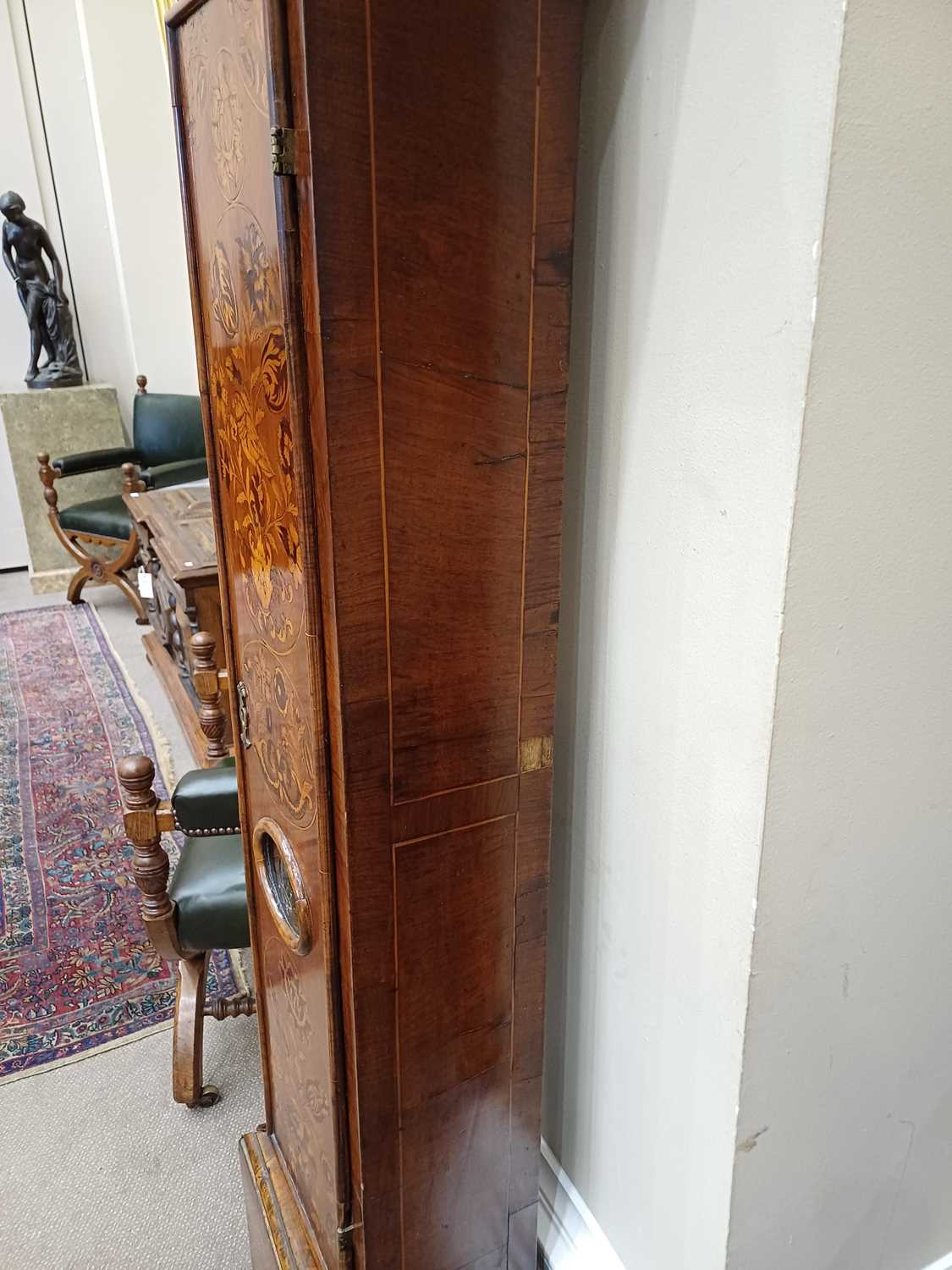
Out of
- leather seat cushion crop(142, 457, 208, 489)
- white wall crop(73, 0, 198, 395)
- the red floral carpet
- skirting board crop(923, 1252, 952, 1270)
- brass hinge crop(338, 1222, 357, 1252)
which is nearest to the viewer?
brass hinge crop(338, 1222, 357, 1252)

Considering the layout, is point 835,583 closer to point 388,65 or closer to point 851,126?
point 851,126

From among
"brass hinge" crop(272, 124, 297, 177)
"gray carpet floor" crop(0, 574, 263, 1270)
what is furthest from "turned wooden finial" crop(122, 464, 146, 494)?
"brass hinge" crop(272, 124, 297, 177)

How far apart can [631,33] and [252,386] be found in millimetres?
400

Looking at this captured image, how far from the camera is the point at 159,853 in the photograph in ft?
4.66

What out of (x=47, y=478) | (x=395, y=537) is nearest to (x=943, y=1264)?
(x=395, y=537)

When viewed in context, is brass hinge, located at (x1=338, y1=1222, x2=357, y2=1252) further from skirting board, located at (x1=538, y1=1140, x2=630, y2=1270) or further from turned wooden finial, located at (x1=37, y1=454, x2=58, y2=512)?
turned wooden finial, located at (x1=37, y1=454, x2=58, y2=512)

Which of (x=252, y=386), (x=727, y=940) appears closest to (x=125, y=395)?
(x=252, y=386)

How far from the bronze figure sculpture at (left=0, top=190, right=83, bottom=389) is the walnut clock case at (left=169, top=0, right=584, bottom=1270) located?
13.1ft

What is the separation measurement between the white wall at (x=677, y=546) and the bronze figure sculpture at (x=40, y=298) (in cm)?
422

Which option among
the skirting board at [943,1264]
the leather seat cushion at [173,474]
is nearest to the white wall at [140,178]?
the leather seat cushion at [173,474]

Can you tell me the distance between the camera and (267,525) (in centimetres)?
80

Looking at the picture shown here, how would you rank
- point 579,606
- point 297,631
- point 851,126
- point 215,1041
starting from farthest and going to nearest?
point 215,1041, point 579,606, point 297,631, point 851,126

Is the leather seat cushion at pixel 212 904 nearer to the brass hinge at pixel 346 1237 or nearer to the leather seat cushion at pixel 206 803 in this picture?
the leather seat cushion at pixel 206 803

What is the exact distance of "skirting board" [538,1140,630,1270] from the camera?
999 millimetres
